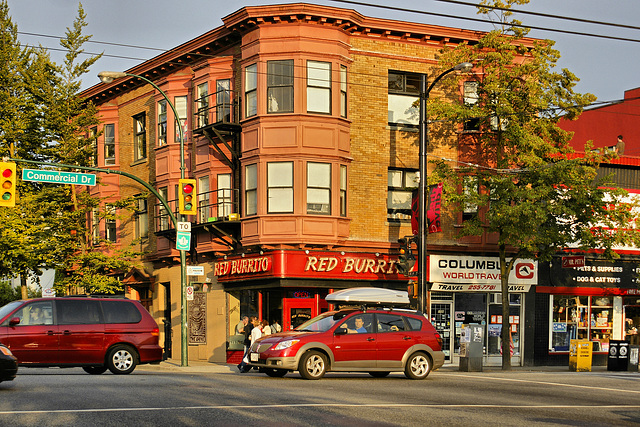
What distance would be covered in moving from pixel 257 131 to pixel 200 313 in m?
8.49

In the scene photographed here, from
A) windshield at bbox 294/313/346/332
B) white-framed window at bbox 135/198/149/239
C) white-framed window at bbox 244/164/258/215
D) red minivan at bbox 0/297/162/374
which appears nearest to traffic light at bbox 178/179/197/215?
white-framed window at bbox 244/164/258/215

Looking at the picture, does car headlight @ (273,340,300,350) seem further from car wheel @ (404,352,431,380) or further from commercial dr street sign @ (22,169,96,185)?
commercial dr street sign @ (22,169,96,185)

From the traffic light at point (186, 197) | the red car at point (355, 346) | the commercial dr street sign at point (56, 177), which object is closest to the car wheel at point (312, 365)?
the red car at point (355, 346)

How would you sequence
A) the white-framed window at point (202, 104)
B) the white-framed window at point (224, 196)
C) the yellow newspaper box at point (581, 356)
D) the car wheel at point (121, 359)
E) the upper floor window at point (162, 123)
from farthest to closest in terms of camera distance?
the upper floor window at point (162, 123) → the white-framed window at point (202, 104) → the white-framed window at point (224, 196) → the yellow newspaper box at point (581, 356) → the car wheel at point (121, 359)

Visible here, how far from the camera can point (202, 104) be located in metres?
33.5

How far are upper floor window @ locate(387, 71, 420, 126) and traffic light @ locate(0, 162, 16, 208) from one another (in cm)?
1367

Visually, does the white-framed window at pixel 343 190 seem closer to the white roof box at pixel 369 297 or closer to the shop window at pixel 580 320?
the white roof box at pixel 369 297

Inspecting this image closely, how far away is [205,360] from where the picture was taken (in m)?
33.2

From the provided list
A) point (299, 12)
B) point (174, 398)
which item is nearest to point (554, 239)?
point (299, 12)

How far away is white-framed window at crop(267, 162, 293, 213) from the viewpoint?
96.1ft

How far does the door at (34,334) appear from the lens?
18422 millimetres

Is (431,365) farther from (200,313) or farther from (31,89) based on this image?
(31,89)

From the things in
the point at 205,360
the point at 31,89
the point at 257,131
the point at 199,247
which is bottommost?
the point at 205,360

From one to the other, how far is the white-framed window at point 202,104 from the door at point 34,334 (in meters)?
14.9
